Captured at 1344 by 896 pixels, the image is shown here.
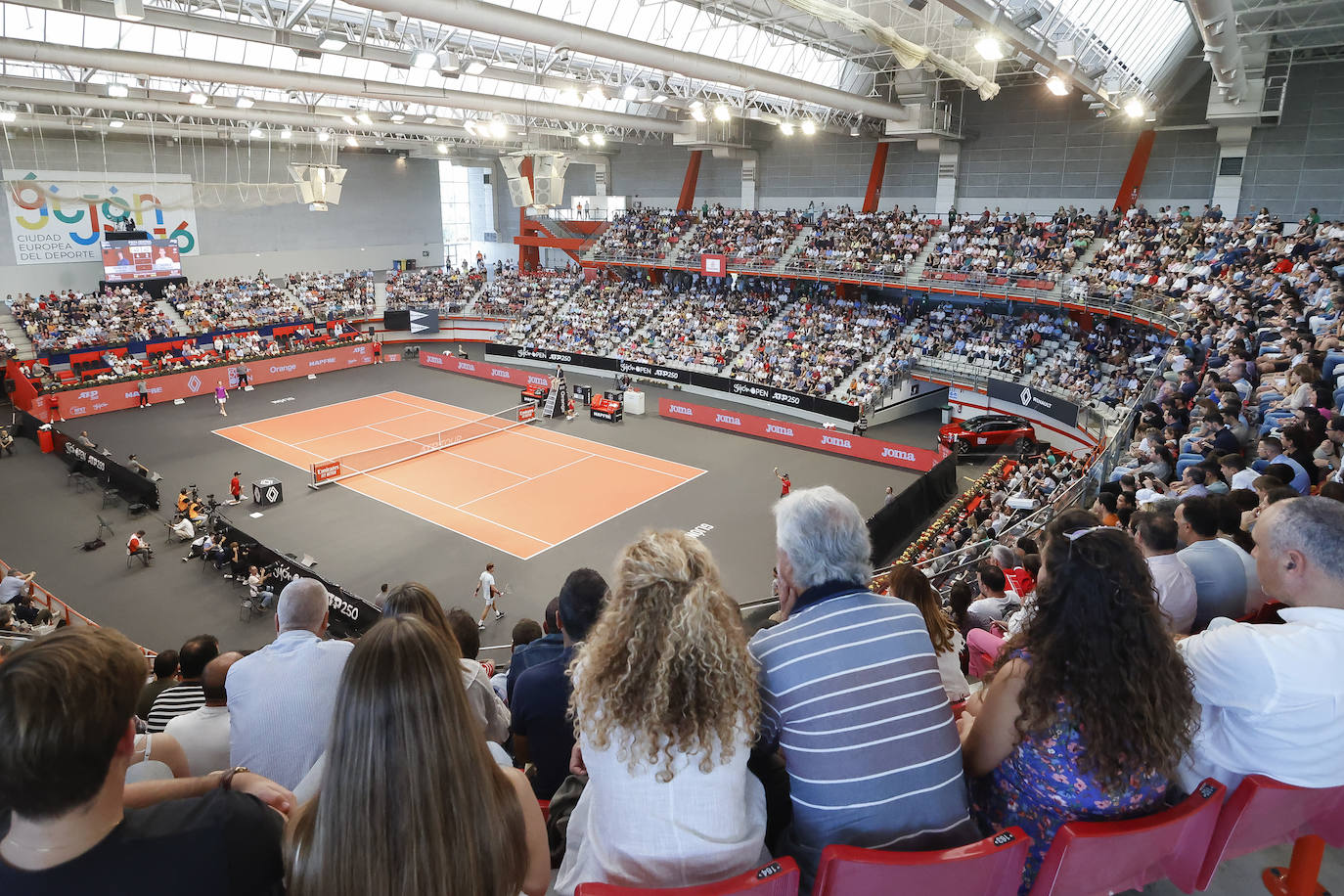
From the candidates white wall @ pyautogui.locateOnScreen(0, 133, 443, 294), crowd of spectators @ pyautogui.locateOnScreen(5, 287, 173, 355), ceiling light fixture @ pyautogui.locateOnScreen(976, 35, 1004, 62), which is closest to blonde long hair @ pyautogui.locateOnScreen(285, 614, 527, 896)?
ceiling light fixture @ pyautogui.locateOnScreen(976, 35, 1004, 62)

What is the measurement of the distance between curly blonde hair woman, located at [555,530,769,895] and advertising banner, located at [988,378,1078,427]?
23934 mm

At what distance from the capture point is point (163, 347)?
35.8 meters

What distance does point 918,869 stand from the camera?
2.64m

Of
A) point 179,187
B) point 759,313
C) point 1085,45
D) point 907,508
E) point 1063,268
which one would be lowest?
point 907,508

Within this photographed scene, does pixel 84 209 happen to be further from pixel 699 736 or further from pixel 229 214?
pixel 699 736

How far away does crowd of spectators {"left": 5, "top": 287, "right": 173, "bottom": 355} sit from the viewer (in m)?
33.5

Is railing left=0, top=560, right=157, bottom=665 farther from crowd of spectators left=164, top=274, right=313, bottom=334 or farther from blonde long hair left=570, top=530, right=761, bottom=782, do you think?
crowd of spectators left=164, top=274, right=313, bottom=334

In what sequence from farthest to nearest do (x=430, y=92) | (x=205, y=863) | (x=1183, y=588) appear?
(x=430, y=92), (x=1183, y=588), (x=205, y=863)

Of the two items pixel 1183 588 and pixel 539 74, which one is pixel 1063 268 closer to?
pixel 539 74

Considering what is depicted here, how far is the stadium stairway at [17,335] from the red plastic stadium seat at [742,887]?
40848 millimetres

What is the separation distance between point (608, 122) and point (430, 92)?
9.61m

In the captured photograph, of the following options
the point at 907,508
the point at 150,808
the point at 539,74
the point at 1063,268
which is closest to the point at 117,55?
the point at 539,74

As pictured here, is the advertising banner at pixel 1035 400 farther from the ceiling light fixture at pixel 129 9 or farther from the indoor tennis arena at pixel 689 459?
the ceiling light fixture at pixel 129 9

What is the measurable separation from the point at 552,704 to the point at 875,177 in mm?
38587
